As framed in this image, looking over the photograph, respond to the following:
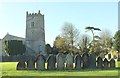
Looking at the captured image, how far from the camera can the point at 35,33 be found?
270 feet

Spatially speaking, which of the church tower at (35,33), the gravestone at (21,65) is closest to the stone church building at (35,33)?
the church tower at (35,33)

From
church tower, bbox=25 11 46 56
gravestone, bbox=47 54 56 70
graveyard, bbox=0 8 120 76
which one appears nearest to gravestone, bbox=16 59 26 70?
graveyard, bbox=0 8 120 76

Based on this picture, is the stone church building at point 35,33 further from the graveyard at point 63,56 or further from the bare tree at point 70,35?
the bare tree at point 70,35

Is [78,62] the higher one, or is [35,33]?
[35,33]

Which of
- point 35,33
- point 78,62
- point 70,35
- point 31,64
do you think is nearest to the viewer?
point 31,64

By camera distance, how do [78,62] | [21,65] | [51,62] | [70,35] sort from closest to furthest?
[51,62] → [21,65] → [78,62] → [70,35]

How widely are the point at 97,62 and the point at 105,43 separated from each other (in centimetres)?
3706

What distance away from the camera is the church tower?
269 feet

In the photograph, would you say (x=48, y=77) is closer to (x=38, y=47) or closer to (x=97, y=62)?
(x=97, y=62)

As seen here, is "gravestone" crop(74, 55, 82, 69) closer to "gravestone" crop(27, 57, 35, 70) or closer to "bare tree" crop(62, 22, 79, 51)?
"gravestone" crop(27, 57, 35, 70)

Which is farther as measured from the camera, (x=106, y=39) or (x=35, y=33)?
(x=35, y=33)

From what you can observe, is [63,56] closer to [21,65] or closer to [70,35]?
[21,65]

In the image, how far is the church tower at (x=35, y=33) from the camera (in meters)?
82.1

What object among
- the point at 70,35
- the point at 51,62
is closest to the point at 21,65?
the point at 51,62
